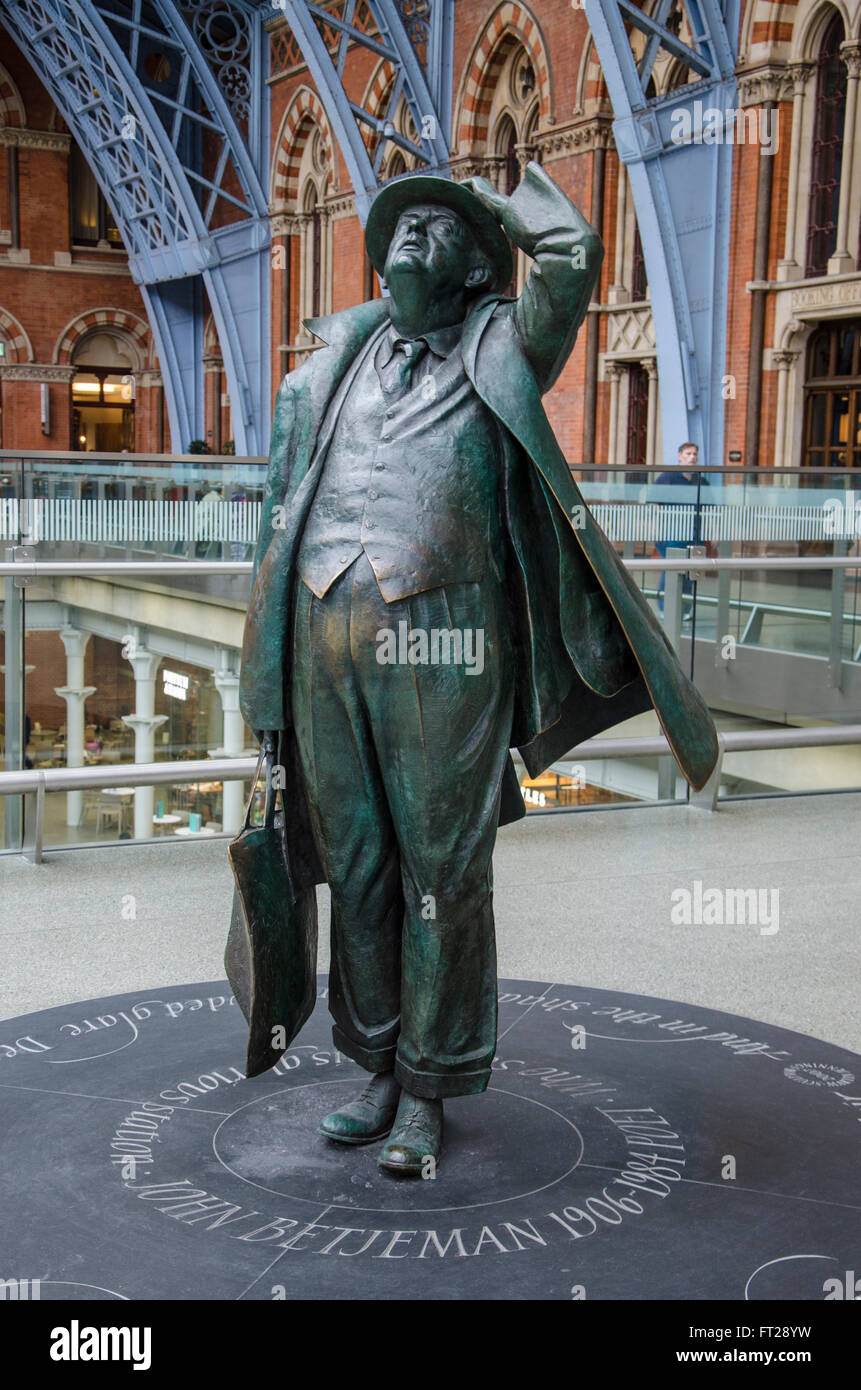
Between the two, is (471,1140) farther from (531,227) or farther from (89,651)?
(89,651)

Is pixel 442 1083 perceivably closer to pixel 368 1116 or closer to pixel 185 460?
pixel 368 1116

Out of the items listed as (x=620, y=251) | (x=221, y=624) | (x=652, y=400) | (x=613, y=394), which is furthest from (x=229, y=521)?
(x=620, y=251)

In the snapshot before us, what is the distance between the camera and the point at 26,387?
3044cm

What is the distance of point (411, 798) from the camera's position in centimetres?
268

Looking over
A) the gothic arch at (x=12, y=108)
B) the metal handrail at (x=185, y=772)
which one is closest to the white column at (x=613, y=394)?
the metal handrail at (x=185, y=772)

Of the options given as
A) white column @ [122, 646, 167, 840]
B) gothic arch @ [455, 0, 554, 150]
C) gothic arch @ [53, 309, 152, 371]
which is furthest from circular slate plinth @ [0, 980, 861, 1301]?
gothic arch @ [53, 309, 152, 371]

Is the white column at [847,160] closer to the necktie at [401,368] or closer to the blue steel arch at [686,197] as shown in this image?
the blue steel arch at [686,197]

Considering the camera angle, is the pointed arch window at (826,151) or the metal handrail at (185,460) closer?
the metal handrail at (185,460)

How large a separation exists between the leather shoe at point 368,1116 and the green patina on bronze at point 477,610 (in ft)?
0.21

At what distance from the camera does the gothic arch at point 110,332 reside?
30656 millimetres

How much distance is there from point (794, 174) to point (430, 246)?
43.5ft

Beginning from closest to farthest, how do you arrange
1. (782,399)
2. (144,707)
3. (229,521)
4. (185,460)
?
(144,707) → (185,460) → (229,521) → (782,399)

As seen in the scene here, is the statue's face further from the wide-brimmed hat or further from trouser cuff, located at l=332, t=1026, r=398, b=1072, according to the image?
trouser cuff, located at l=332, t=1026, r=398, b=1072
